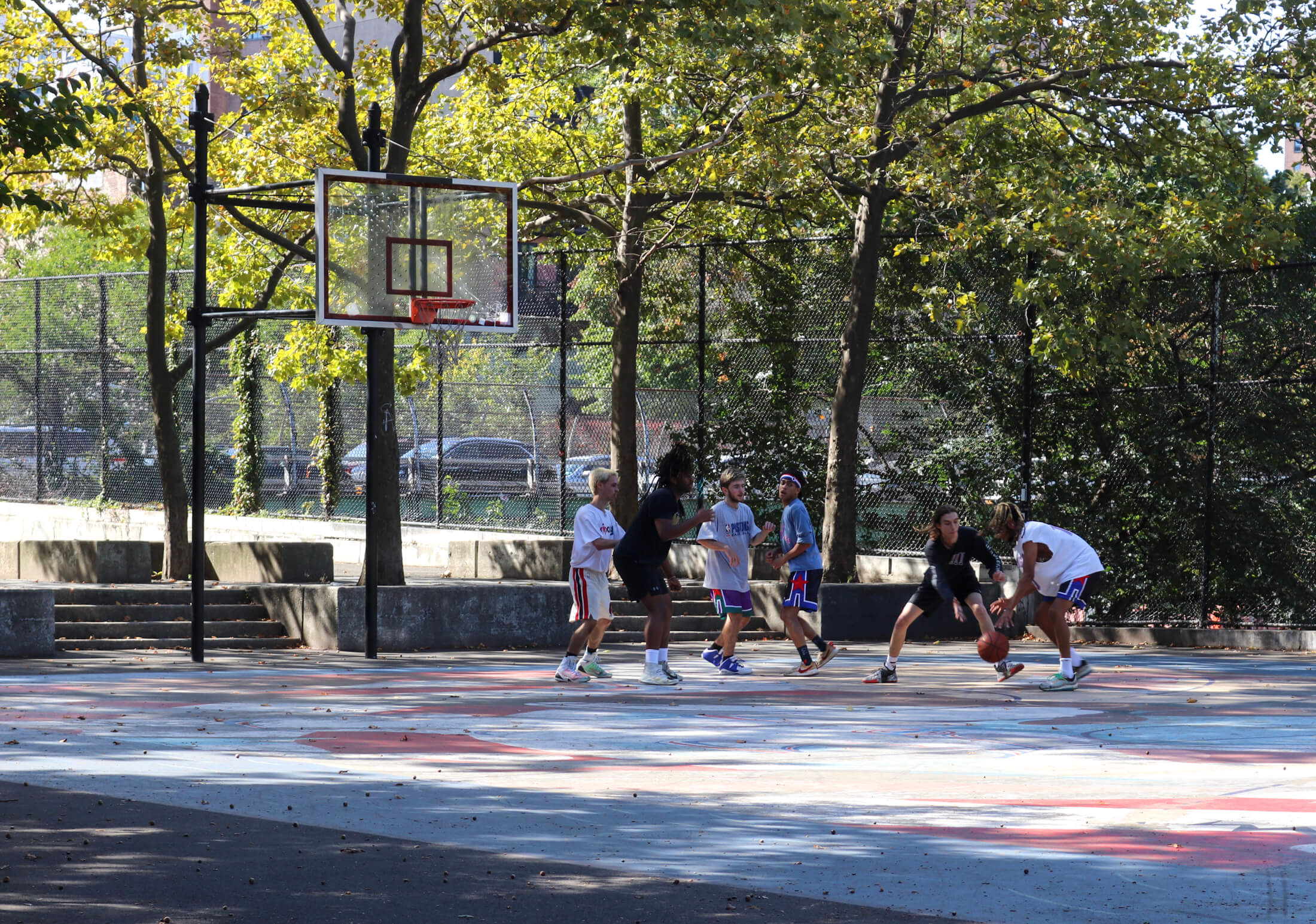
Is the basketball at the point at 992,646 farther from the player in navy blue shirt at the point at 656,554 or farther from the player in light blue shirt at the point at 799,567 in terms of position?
the player in navy blue shirt at the point at 656,554

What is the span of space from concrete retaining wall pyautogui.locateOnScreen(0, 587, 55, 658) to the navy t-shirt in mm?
5561

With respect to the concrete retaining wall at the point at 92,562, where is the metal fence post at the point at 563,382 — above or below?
above

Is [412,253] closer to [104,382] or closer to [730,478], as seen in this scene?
[730,478]

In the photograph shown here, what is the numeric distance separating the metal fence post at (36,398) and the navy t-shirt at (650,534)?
61.1 feet

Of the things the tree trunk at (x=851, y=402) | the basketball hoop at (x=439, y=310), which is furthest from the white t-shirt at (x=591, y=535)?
the tree trunk at (x=851, y=402)

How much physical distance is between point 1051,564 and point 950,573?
1028 mm

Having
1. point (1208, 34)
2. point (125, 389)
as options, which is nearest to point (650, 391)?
point (1208, 34)

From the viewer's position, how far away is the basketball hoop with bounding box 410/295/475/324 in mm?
16469

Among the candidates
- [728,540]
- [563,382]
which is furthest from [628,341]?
[728,540]

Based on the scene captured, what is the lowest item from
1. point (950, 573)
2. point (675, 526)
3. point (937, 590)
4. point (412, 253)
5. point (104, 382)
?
point (937, 590)

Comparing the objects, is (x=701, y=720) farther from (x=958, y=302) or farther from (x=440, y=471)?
(x=440, y=471)

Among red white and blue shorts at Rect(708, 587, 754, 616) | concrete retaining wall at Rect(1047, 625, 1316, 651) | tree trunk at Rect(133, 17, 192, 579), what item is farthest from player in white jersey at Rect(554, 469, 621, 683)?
tree trunk at Rect(133, 17, 192, 579)

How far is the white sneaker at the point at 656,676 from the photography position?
13.9 metres

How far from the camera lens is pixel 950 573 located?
46.0ft
